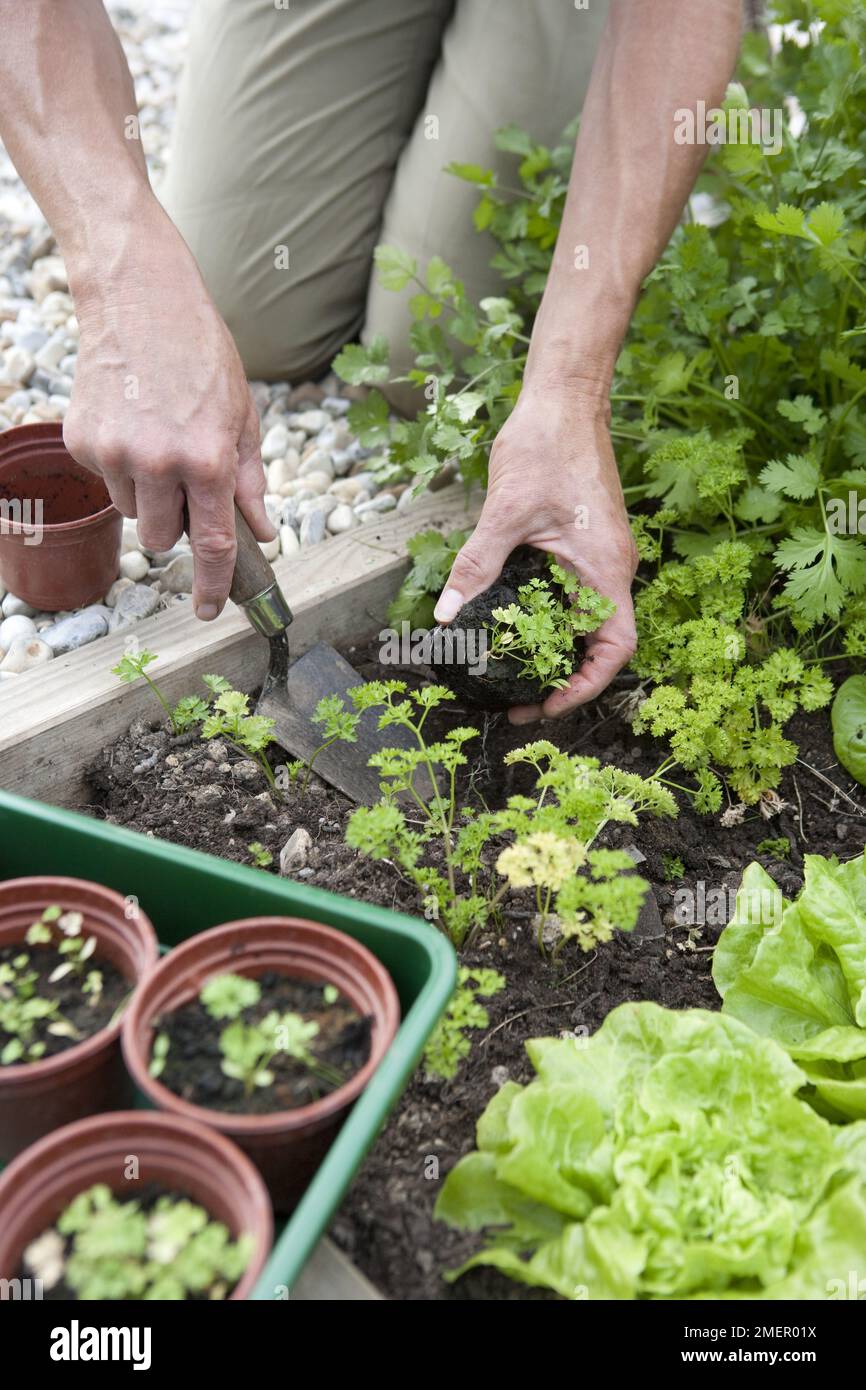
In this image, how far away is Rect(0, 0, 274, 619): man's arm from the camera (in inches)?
76.2

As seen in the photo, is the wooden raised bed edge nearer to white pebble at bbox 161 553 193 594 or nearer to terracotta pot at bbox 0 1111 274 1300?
white pebble at bbox 161 553 193 594

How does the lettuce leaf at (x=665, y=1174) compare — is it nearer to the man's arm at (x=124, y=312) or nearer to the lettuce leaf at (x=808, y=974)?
the lettuce leaf at (x=808, y=974)

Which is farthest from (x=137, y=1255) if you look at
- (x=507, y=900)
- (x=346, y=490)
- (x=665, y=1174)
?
(x=346, y=490)

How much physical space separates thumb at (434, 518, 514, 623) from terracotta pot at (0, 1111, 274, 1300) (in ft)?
3.71

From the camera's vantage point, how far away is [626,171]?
7.64ft

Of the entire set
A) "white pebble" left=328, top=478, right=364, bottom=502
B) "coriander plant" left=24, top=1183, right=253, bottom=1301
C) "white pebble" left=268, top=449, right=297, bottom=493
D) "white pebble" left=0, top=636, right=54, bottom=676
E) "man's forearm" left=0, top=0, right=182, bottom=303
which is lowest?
"white pebble" left=328, top=478, right=364, bottom=502

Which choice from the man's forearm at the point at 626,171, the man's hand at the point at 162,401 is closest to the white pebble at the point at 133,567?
the man's hand at the point at 162,401

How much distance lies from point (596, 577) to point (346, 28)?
2.10 m

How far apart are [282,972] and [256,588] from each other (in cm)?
98

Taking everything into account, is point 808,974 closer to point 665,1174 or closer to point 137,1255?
point 665,1174

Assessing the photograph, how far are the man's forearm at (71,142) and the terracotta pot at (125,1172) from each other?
1477mm

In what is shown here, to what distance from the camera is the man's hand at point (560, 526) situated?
2143 millimetres

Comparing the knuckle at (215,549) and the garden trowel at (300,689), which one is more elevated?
the knuckle at (215,549)

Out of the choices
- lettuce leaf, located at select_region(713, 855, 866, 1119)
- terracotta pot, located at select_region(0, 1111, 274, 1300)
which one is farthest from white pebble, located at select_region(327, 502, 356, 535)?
terracotta pot, located at select_region(0, 1111, 274, 1300)
